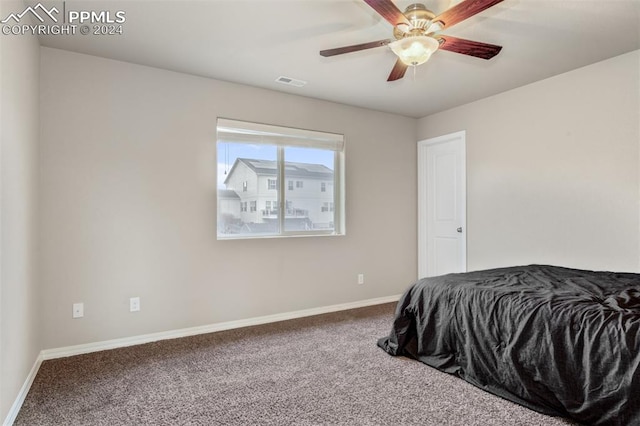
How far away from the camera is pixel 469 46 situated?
2.21 meters

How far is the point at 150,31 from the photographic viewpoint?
2582 millimetres

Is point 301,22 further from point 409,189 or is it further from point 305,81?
point 409,189

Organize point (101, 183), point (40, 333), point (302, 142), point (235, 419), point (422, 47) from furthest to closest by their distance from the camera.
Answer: point (302, 142), point (101, 183), point (40, 333), point (422, 47), point (235, 419)

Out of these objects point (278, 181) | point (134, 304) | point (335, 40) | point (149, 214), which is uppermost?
point (335, 40)

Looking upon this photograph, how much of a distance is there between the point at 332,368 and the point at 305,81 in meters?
2.57

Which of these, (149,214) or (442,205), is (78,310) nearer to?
(149,214)

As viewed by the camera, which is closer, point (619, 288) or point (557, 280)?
point (619, 288)

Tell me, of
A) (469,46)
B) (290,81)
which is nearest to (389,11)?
(469,46)

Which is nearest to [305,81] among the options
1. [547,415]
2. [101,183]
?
[101,183]

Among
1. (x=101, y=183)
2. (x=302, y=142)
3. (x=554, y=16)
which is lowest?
(x=101, y=183)

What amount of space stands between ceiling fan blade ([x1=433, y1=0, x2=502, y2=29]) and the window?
218 centimetres

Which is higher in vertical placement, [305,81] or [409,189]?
[305,81]

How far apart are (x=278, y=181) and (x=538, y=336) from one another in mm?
2698

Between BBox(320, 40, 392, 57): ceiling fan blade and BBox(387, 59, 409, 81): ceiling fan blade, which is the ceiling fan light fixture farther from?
BBox(387, 59, 409, 81): ceiling fan blade
